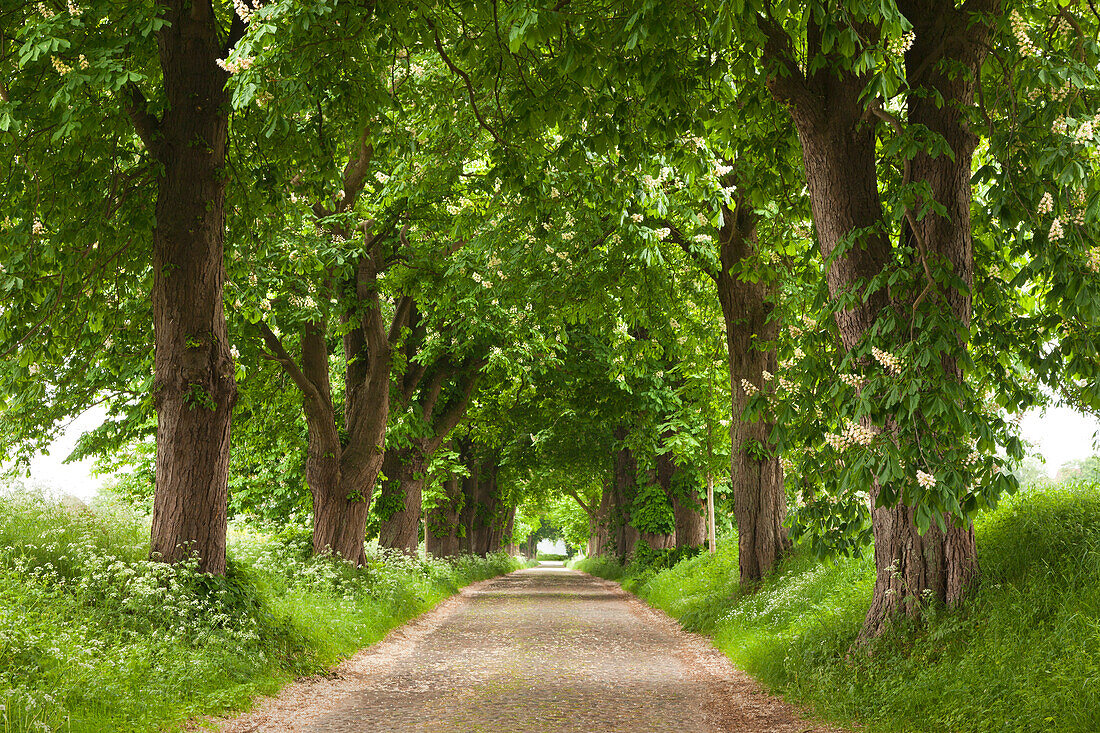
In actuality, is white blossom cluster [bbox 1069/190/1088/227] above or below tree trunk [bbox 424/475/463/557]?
above

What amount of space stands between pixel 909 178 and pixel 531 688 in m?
6.09

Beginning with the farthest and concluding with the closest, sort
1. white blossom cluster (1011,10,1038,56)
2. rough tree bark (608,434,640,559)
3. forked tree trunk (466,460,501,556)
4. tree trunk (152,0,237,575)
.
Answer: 1. forked tree trunk (466,460,501,556)
2. rough tree bark (608,434,640,559)
3. tree trunk (152,0,237,575)
4. white blossom cluster (1011,10,1038,56)

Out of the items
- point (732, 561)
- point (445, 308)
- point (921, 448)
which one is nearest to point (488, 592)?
point (732, 561)

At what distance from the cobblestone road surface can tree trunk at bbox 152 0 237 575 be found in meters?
2.33

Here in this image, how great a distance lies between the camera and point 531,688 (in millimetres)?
8945

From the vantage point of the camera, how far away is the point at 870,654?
7.41 m

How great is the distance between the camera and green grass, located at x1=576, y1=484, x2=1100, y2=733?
5449mm

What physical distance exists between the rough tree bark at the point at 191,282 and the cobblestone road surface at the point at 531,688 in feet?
7.62

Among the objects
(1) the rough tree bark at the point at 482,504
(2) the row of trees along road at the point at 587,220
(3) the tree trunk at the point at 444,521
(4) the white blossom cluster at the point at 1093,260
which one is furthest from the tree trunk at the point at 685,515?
(4) the white blossom cluster at the point at 1093,260

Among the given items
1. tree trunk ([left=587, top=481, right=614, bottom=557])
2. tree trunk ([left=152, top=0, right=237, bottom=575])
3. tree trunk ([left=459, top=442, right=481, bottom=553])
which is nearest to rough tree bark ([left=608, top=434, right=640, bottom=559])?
tree trunk ([left=587, top=481, right=614, bottom=557])

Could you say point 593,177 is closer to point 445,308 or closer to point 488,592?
point 445,308

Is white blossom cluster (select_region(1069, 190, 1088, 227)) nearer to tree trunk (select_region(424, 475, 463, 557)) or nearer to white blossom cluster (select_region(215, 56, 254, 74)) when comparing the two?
white blossom cluster (select_region(215, 56, 254, 74))

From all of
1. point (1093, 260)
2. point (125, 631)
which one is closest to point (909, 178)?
point (1093, 260)

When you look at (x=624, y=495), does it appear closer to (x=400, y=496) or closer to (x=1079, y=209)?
(x=400, y=496)
